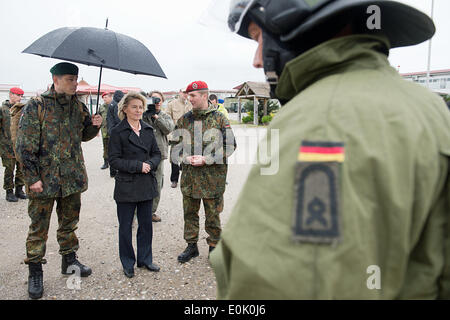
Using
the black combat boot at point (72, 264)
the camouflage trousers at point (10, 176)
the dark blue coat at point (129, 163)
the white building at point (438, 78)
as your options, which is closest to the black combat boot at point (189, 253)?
the dark blue coat at point (129, 163)

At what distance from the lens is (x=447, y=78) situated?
2911 cm

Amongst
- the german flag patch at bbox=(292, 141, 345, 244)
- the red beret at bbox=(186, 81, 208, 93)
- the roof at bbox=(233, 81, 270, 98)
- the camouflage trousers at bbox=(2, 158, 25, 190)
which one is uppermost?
the roof at bbox=(233, 81, 270, 98)

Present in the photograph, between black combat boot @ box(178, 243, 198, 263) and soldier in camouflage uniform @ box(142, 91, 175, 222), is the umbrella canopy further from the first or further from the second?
black combat boot @ box(178, 243, 198, 263)

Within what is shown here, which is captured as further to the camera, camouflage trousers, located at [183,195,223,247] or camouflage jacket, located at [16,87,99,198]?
camouflage trousers, located at [183,195,223,247]

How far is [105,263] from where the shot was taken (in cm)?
391

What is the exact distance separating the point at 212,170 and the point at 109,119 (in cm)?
283

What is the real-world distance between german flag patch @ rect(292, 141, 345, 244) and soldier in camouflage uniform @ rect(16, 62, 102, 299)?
322 centimetres

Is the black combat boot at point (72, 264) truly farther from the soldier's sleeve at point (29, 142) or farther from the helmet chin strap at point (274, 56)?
the helmet chin strap at point (274, 56)

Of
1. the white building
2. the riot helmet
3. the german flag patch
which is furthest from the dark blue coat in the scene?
Answer: the white building

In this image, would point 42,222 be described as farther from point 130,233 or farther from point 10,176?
point 10,176

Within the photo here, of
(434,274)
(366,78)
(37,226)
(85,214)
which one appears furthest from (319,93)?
(85,214)

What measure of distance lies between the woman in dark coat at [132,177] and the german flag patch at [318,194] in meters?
3.10

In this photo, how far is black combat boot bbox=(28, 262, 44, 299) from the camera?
317 centimetres
